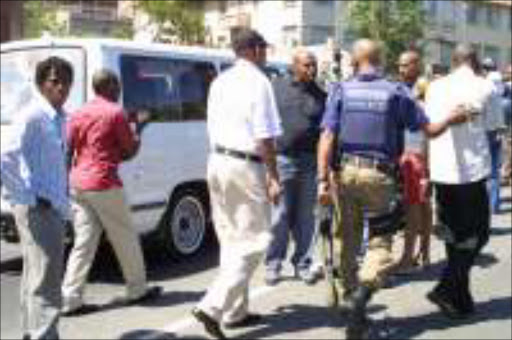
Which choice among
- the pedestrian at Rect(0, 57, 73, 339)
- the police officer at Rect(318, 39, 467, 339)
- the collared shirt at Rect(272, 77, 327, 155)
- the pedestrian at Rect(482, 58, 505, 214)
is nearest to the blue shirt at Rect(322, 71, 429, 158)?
the police officer at Rect(318, 39, 467, 339)

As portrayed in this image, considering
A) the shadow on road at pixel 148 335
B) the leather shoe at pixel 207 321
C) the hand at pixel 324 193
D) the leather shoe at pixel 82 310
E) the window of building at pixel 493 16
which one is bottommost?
the shadow on road at pixel 148 335

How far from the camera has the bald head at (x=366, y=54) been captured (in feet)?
26.1

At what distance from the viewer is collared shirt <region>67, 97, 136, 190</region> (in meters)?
9.09

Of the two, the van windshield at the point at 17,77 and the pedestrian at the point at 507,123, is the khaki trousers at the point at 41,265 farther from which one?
the pedestrian at the point at 507,123

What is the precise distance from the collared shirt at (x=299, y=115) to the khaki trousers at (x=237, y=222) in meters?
1.81

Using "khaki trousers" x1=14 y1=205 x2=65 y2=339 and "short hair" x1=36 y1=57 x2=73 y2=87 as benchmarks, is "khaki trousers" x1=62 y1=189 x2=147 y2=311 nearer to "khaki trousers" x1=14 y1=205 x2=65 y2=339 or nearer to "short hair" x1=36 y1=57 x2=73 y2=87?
"khaki trousers" x1=14 y1=205 x2=65 y2=339

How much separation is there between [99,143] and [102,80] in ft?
1.58

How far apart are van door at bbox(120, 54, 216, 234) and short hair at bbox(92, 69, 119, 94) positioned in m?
1.14

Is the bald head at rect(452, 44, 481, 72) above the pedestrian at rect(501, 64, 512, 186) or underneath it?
above

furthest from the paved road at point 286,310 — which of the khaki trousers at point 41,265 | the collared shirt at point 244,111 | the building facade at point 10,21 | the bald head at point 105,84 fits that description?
the building facade at point 10,21

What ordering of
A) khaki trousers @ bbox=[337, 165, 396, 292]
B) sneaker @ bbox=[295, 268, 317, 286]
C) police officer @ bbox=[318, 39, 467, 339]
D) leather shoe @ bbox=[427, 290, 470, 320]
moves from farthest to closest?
sneaker @ bbox=[295, 268, 317, 286], leather shoe @ bbox=[427, 290, 470, 320], police officer @ bbox=[318, 39, 467, 339], khaki trousers @ bbox=[337, 165, 396, 292]

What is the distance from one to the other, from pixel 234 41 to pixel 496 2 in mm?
86459

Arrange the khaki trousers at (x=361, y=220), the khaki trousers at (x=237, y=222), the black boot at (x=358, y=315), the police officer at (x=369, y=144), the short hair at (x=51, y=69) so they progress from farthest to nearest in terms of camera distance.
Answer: the khaki trousers at (x=237, y=222)
the police officer at (x=369, y=144)
the khaki trousers at (x=361, y=220)
the black boot at (x=358, y=315)
the short hair at (x=51, y=69)

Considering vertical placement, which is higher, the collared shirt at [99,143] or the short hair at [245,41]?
the short hair at [245,41]
